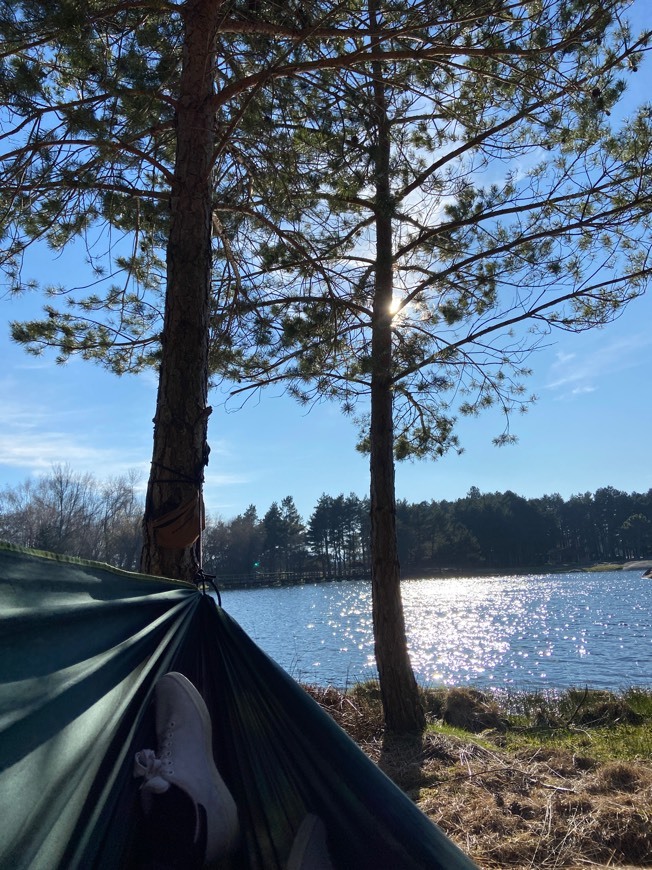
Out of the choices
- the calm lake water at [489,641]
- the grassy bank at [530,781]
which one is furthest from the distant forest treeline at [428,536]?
the grassy bank at [530,781]

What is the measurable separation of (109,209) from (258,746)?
11.8 feet

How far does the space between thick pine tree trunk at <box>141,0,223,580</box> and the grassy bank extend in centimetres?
187

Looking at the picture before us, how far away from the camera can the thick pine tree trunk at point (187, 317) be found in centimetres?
271

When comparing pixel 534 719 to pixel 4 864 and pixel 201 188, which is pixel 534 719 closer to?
pixel 201 188

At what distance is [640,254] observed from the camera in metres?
5.14

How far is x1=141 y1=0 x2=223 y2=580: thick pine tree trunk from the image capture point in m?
2.71

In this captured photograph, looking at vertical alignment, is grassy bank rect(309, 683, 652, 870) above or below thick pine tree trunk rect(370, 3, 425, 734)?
below

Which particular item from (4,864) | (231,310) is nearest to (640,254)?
(231,310)

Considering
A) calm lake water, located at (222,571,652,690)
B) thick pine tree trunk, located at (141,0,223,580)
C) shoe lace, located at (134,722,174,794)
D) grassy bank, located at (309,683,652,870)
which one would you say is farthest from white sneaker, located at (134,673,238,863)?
calm lake water, located at (222,571,652,690)

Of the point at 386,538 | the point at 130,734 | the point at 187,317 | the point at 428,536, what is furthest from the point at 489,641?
the point at 428,536

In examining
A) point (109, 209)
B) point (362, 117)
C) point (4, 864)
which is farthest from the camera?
point (109, 209)

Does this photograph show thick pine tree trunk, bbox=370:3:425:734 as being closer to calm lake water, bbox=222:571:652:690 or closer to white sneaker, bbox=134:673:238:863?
calm lake water, bbox=222:571:652:690

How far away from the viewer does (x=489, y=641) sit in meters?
19.1

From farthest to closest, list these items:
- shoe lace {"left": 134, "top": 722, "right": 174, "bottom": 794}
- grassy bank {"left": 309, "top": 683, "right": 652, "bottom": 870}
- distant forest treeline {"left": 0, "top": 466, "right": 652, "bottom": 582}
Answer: distant forest treeline {"left": 0, "top": 466, "right": 652, "bottom": 582}
grassy bank {"left": 309, "top": 683, "right": 652, "bottom": 870}
shoe lace {"left": 134, "top": 722, "right": 174, "bottom": 794}
